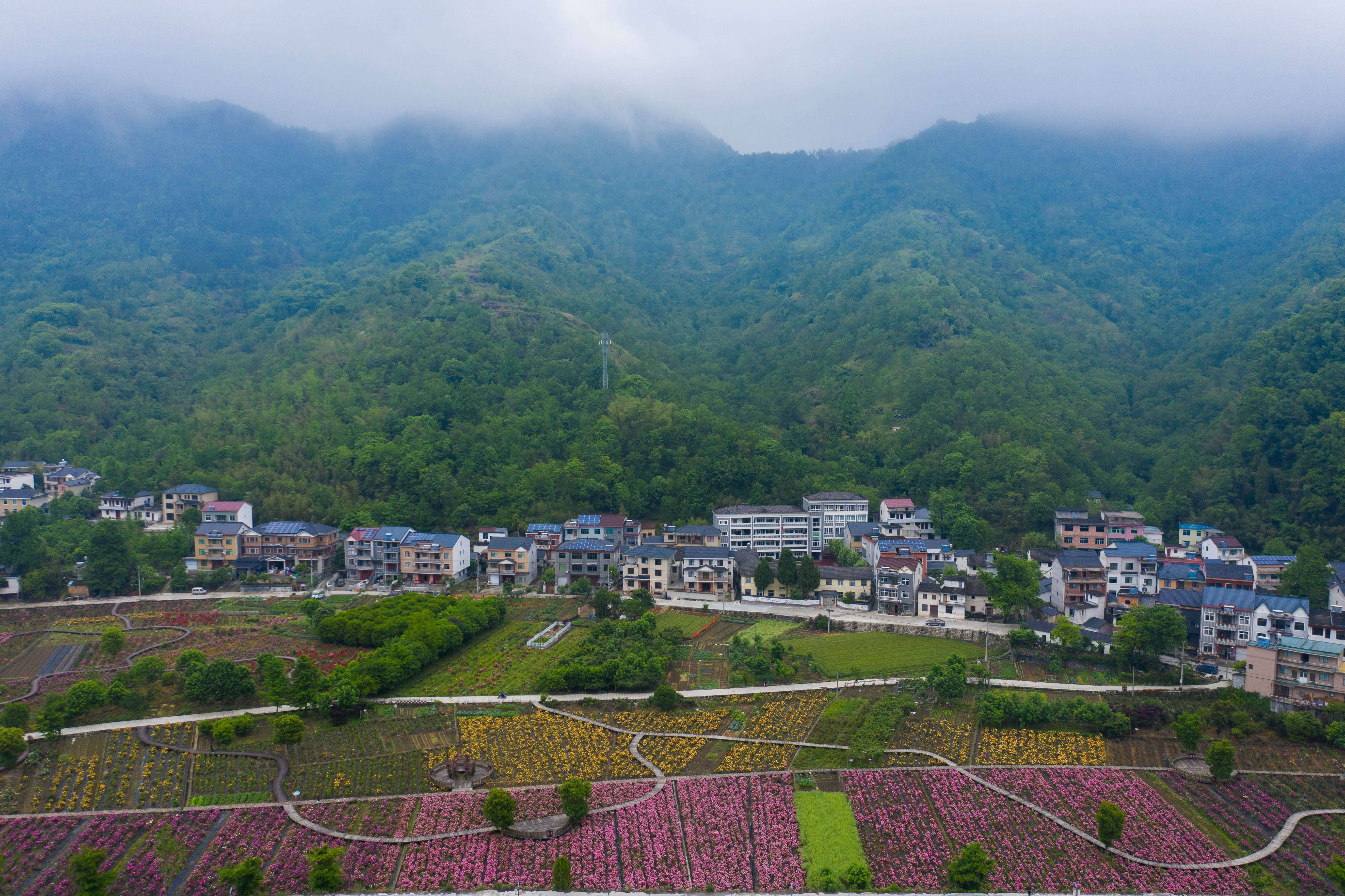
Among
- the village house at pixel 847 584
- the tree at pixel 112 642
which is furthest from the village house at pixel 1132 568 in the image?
the tree at pixel 112 642

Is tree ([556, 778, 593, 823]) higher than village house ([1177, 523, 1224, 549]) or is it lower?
lower

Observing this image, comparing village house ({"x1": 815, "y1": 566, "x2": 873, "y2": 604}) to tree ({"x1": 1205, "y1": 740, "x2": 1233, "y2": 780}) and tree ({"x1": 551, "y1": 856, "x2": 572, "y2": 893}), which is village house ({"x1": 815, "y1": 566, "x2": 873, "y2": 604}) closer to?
tree ({"x1": 1205, "y1": 740, "x2": 1233, "y2": 780})

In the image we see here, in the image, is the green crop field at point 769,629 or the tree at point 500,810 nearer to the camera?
the tree at point 500,810

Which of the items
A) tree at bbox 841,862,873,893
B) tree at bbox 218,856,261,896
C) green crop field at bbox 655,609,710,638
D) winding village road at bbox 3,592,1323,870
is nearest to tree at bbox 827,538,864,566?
green crop field at bbox 655,609,710,638

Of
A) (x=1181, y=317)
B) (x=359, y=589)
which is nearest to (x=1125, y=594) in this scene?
(x=359, y=589)

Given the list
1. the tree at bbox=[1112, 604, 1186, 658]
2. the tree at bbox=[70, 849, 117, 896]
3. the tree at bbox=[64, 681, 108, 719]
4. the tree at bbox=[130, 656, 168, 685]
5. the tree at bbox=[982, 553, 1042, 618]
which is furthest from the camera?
the tree at bbox=[982, 553, 1042, 618]

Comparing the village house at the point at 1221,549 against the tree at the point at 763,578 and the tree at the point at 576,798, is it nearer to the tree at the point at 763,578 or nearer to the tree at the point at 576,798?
the tree at the point at 763,578

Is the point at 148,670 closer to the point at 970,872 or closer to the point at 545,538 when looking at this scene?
the point at 545,538
